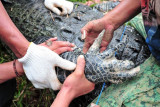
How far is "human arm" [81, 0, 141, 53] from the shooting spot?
6.03 feet

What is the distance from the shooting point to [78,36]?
202cm

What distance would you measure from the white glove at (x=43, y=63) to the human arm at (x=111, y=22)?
1.16 ft

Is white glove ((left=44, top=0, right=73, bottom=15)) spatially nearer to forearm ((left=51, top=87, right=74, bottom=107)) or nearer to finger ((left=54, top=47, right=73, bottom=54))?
finger ((left=54, top=47, right=73, bottom=54))

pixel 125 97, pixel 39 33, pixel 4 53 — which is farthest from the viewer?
pixel 4 53

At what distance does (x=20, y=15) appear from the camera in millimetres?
2203

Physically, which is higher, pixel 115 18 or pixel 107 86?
pixel 115 18

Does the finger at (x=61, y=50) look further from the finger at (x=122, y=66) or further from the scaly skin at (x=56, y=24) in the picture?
the finger at (x=122, y=66)

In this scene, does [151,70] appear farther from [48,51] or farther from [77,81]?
[48,51]

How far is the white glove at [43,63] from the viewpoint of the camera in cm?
158

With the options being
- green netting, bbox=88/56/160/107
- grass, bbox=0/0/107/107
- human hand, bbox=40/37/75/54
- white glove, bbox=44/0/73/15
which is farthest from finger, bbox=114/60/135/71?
grass, bbox=0/0/107/107

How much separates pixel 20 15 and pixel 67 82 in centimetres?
116

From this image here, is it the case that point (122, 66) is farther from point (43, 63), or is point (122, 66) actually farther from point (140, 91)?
point (43, 63)

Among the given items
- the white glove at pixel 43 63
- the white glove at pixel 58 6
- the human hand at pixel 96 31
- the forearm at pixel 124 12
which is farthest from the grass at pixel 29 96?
the forearm at pixel 124 12

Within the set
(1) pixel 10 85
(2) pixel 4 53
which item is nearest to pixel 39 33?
(1) pixel 10 85
